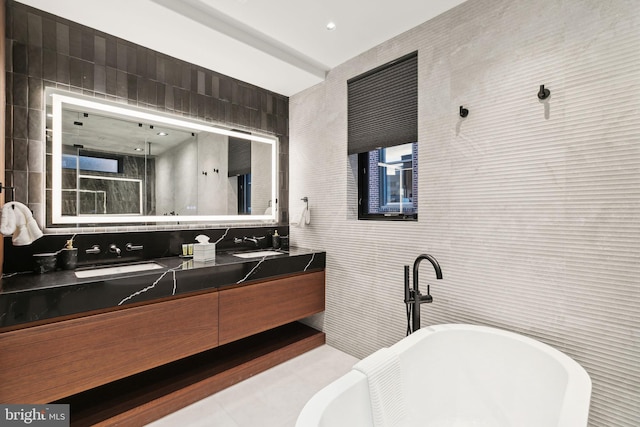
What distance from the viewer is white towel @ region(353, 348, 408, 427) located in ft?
4.23

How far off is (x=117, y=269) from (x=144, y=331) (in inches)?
19.8

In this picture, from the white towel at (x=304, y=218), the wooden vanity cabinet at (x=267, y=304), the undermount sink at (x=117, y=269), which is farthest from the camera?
the white towel at (x=304, y=218)

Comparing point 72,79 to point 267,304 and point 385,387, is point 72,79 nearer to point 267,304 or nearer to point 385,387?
point 267,304

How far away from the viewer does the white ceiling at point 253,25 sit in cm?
188

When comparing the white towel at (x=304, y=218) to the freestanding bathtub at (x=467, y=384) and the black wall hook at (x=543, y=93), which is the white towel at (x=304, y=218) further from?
the black wall hook at (x=543, y=93)

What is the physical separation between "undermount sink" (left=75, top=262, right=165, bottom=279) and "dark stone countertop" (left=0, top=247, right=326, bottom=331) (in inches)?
1.9

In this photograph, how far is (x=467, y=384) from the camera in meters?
1.63

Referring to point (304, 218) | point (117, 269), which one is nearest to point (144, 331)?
point (117, 269)

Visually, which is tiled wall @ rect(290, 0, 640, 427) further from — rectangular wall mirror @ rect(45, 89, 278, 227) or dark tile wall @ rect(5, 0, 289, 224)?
dark tile wall @ rect(5, 0, 289, 224)

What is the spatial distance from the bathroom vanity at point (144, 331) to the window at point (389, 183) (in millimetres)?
760

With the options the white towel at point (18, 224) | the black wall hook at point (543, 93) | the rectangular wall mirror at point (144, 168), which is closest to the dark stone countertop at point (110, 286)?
the white towel at point (18, 224)

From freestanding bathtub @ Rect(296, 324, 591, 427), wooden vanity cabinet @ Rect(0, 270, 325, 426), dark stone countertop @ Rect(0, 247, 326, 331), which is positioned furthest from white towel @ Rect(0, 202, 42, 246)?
freestanding bathtub @ Rect(296, 324, 591, 427)

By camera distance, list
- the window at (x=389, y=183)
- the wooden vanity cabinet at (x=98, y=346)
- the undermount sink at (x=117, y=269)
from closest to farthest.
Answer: the wooden vanity cabinet at (x=98, y=346) < the undermount sink at (x=117, y=269) < the window at (x=389, y=183)

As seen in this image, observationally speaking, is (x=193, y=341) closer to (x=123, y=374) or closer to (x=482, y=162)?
(x=123, y=374)
